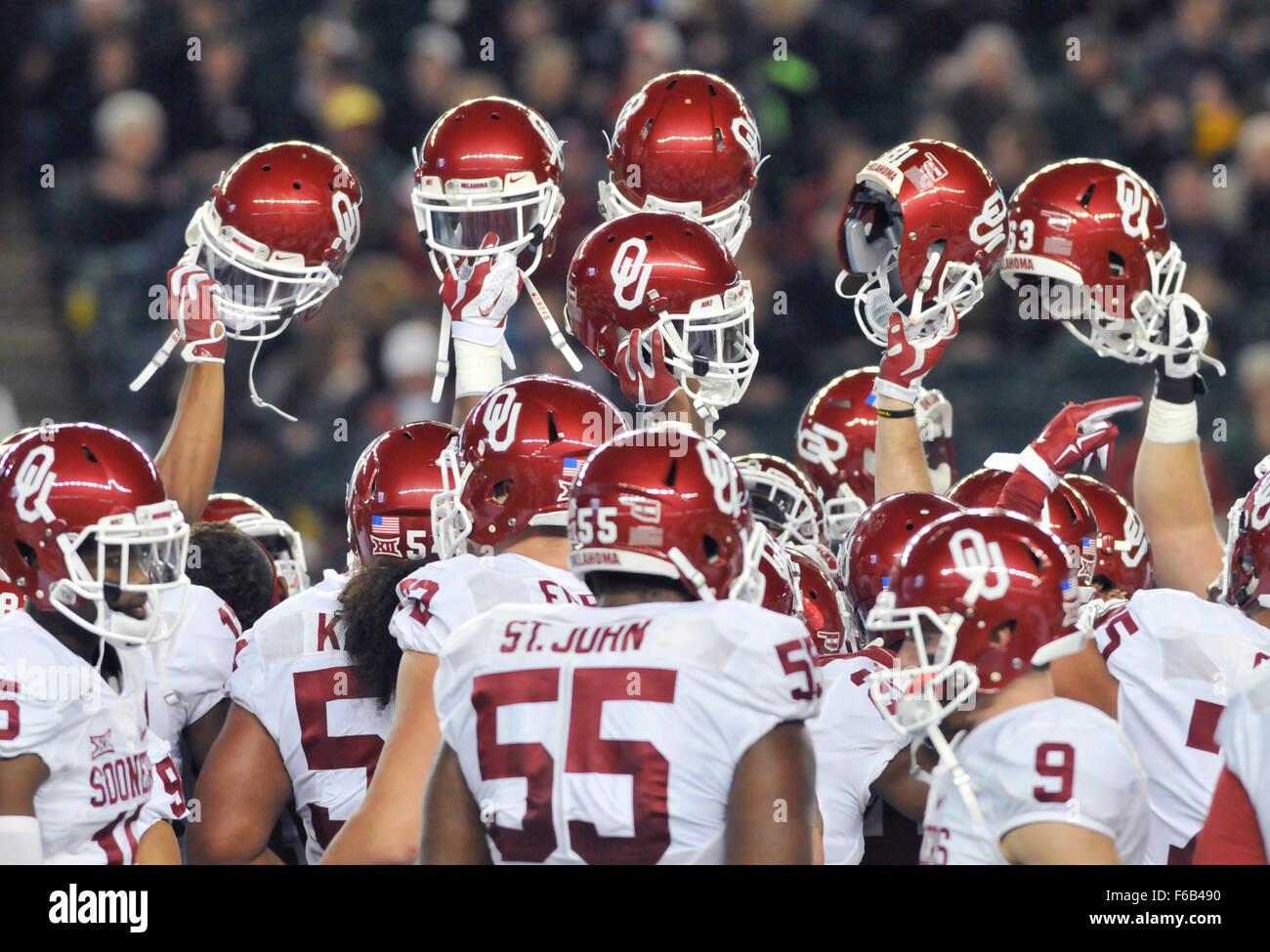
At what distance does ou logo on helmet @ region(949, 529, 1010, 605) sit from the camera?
2666mm

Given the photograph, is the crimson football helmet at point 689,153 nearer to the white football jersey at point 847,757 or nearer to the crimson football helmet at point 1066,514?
the crimson football helmet at point 1066,514

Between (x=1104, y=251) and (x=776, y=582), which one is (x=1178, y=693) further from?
(x=1104, y=251)

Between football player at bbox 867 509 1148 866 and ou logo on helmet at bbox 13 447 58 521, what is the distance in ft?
4.43

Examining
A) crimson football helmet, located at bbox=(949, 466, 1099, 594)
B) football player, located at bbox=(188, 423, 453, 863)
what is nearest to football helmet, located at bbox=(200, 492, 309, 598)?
football player, located at bbox=(188, 423, 453, 863)

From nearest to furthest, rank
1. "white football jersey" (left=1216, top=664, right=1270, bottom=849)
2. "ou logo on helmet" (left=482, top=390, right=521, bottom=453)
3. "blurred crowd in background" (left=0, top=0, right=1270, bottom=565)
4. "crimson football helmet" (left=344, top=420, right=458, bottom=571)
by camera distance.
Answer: "white football jersey" (left=1216, top=664, right=1270, bottom=849), "ou logo on helmet" (left=482, top=390, right=521, bottom=453), "crimson football helmet" (left=344, top=420, right=458, bottom=571), "blurred crowd in background" (left=0, top=0, right=1270, bottom=565)

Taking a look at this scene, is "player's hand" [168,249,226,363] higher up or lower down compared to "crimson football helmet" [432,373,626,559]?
higher up

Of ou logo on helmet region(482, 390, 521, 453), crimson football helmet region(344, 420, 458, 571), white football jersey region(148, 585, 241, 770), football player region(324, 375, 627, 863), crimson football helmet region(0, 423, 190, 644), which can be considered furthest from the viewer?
crimson football helmet region(344, 420, 458, 571)

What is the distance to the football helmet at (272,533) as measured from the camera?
4590 mm

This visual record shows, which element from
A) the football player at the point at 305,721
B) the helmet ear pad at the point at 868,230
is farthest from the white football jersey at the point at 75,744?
the helmet ear pad at the point at 868,230

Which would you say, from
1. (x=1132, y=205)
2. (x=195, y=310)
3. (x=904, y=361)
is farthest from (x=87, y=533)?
(x=1132, y=205)

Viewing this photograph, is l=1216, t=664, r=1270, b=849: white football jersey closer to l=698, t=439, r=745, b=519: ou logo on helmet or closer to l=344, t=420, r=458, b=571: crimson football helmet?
l=698, t=439, r=745, b=519: ou logo on helmet

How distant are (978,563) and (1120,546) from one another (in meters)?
1.51

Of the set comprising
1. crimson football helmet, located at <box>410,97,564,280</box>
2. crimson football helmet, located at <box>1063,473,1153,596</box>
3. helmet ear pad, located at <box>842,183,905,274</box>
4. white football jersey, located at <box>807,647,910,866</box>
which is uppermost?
crimson football helmet, located at <box>410,97,564,280</box>
